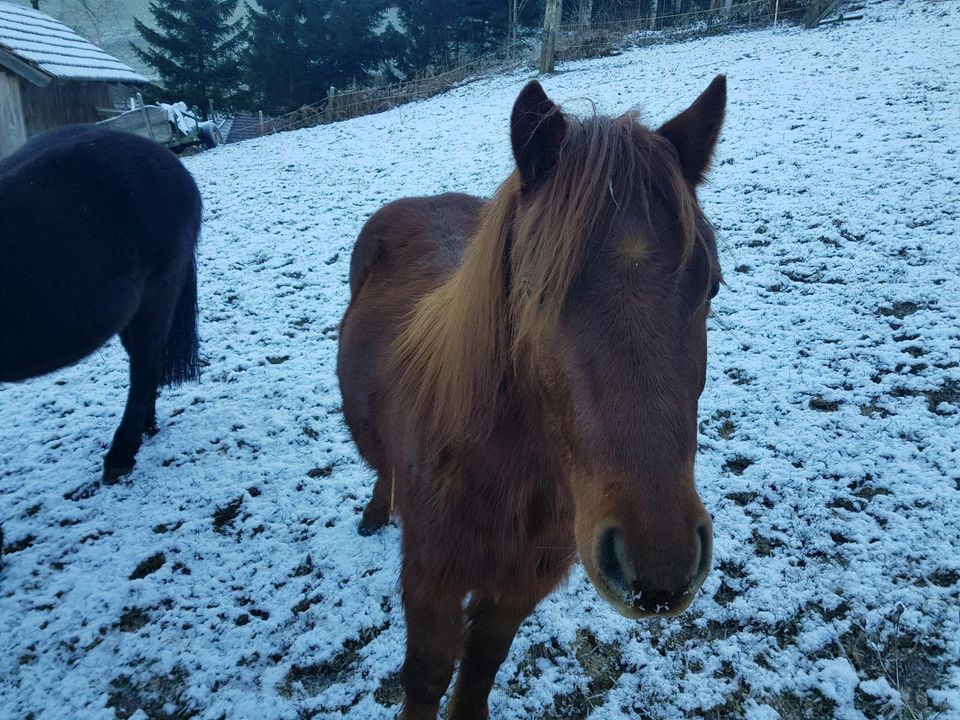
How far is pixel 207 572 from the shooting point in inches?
106

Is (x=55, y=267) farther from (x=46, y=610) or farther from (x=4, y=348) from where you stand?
(x=46, y=610)

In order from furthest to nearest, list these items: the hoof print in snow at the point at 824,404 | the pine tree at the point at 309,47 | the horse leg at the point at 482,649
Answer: the pine tree at the point at 309,47, the hoof print in snow at the point at 824,404, the horse leg at the point at 482,649

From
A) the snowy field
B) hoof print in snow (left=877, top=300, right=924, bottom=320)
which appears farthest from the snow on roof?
hoof print in snow (left=877, top=300, right=924, bottom=320)

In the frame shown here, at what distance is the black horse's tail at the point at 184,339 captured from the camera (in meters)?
3.75

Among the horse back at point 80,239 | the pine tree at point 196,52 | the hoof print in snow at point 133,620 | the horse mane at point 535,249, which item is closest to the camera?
the horse mane at point 535,249

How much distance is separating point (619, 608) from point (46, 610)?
298cm

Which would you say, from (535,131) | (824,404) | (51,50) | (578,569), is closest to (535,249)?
(535,131)

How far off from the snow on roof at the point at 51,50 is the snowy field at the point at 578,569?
744 cm

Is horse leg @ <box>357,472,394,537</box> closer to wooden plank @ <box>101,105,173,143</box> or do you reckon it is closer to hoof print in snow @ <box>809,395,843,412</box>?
hoof print in snow @ <box>809,395,843,412</box>

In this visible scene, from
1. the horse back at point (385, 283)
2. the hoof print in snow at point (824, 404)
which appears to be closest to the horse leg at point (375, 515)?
the horse back at point (385, 283)

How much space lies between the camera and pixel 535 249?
112 centimetres

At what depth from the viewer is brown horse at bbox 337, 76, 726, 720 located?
0.96 metres

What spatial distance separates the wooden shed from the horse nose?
12.7m

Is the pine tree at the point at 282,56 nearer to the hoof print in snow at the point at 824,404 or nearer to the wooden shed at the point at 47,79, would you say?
the wooden shed at the point at 47,79
